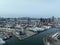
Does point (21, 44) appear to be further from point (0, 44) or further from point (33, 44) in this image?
point (0, 44)

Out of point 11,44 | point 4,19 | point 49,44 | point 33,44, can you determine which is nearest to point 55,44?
point 49,44

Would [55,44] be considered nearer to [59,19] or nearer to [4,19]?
[4,19]

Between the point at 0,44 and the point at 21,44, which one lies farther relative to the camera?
the point at 21,44

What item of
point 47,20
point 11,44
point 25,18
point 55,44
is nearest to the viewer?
point 55,44

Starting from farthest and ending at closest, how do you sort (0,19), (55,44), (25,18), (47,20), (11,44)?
1. (25,18)
2. (47,20)
3. (0,19)
4. (11,44)
5. (55,44)

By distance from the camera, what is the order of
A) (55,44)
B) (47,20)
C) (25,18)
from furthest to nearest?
1. (25,18)
2. (47,20)
3. (55,44)

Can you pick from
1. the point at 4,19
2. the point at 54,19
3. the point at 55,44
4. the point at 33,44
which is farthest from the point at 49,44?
the point at 54,19

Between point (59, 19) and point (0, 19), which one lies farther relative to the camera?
point (59, 19)

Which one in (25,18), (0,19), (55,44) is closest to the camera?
(55,44)
